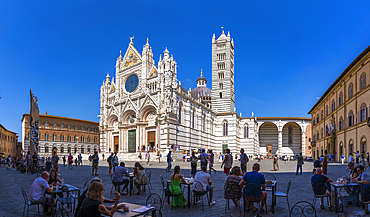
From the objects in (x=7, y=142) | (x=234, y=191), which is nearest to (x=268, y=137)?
(x=7, y=142)

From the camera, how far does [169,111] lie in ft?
120

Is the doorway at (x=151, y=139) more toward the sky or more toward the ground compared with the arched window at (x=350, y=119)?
more toward the ground

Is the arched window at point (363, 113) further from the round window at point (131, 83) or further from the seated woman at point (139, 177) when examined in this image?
the round window at point (131, 83)

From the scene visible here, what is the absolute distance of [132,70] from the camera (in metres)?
43.0

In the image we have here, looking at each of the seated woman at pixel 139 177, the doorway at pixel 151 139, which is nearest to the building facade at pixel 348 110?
the seated woman at pixel 139 177

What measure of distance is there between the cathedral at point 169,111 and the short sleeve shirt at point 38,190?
97.0 feet

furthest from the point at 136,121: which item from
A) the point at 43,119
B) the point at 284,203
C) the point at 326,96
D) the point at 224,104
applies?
the point at 284,203

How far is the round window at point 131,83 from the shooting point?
42.3 metres

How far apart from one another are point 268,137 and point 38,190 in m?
67.2

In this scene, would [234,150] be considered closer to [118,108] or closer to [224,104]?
[224,104]

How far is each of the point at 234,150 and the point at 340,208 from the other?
4500cm

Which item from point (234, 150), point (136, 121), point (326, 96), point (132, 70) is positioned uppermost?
point (132, 70)

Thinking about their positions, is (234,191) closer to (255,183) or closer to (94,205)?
(255,183)

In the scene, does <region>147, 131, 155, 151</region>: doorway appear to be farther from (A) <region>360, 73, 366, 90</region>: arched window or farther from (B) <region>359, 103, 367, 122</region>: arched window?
(A) <region>360, 73, 366, 90</region>: arched window
